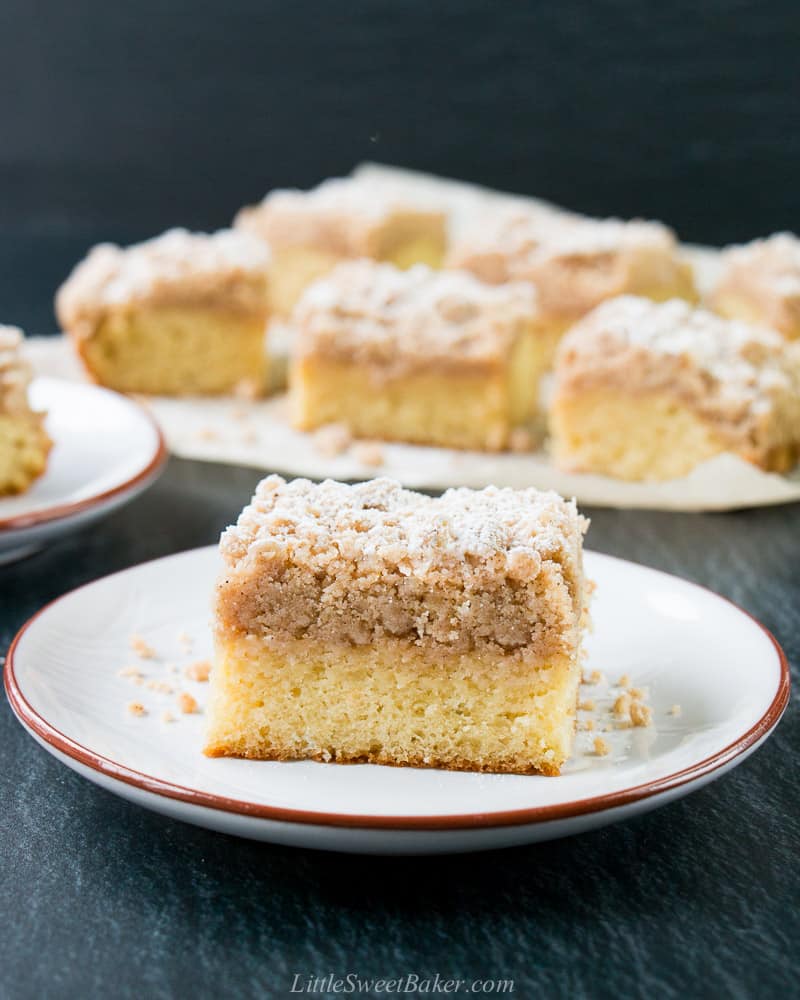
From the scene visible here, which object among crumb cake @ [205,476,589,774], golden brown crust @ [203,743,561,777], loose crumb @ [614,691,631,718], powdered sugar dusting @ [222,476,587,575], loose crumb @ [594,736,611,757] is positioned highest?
powdered sugar dusting @ [222,476,587,575]

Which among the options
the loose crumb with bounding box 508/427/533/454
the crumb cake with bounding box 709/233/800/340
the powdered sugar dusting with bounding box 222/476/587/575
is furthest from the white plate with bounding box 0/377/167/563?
the crumb cake with bounding box 709/233/800/340

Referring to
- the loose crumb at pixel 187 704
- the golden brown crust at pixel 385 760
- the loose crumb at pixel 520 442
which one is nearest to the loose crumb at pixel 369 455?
the loose crumb at pixel 520 442

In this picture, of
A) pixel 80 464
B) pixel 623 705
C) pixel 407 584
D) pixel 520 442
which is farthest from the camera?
pixel 520 442

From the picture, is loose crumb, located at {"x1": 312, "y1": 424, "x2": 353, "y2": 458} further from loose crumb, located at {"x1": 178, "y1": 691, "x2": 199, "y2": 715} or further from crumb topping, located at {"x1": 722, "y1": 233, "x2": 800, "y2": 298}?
loose crumb, located at {"x1": 178, "y1": 691, "x2": 199, "y2": 715}

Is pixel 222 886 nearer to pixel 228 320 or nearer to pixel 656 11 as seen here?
pixel 228 320

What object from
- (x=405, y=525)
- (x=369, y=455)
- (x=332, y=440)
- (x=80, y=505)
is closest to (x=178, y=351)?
(x=332, y=440)

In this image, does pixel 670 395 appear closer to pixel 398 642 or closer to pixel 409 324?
pixel 409 324

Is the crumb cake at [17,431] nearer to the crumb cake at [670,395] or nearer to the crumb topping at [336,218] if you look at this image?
the crumb cake at [670,395]

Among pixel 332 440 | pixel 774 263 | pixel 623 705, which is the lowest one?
pixel 332 440
